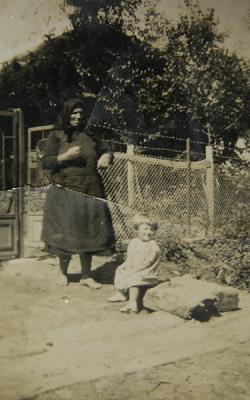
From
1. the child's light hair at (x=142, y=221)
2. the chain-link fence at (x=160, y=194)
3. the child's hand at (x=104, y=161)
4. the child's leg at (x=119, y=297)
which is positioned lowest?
the child's leg at (x=119, y=297)

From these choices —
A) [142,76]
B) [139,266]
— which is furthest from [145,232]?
[142,76]

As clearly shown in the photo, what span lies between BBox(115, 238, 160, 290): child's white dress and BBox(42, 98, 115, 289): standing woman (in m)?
0.10

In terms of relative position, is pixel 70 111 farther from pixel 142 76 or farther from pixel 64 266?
pixel 64 266

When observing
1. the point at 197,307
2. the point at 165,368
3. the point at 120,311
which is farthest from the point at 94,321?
the point at 197,307

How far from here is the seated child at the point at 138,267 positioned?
6.46ft

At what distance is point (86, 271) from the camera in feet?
6.31

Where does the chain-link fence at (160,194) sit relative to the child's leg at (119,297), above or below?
above

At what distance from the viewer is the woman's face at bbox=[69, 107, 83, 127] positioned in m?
1.85

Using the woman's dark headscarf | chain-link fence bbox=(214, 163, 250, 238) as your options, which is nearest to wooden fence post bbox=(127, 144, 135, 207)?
the woman's dark headscarf

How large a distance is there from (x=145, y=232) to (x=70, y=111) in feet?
2.00

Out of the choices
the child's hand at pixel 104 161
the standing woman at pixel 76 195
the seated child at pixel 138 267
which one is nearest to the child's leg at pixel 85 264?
the standing woman at pixel 76 195

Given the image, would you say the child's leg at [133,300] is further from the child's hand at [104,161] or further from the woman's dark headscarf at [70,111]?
the woman's dark headscarf at [70,111]

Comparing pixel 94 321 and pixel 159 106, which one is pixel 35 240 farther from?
pixel 159 106

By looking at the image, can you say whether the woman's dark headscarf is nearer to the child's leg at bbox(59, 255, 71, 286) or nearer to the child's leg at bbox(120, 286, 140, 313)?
the child's leg at bbox(59, 255, 71, 286)
